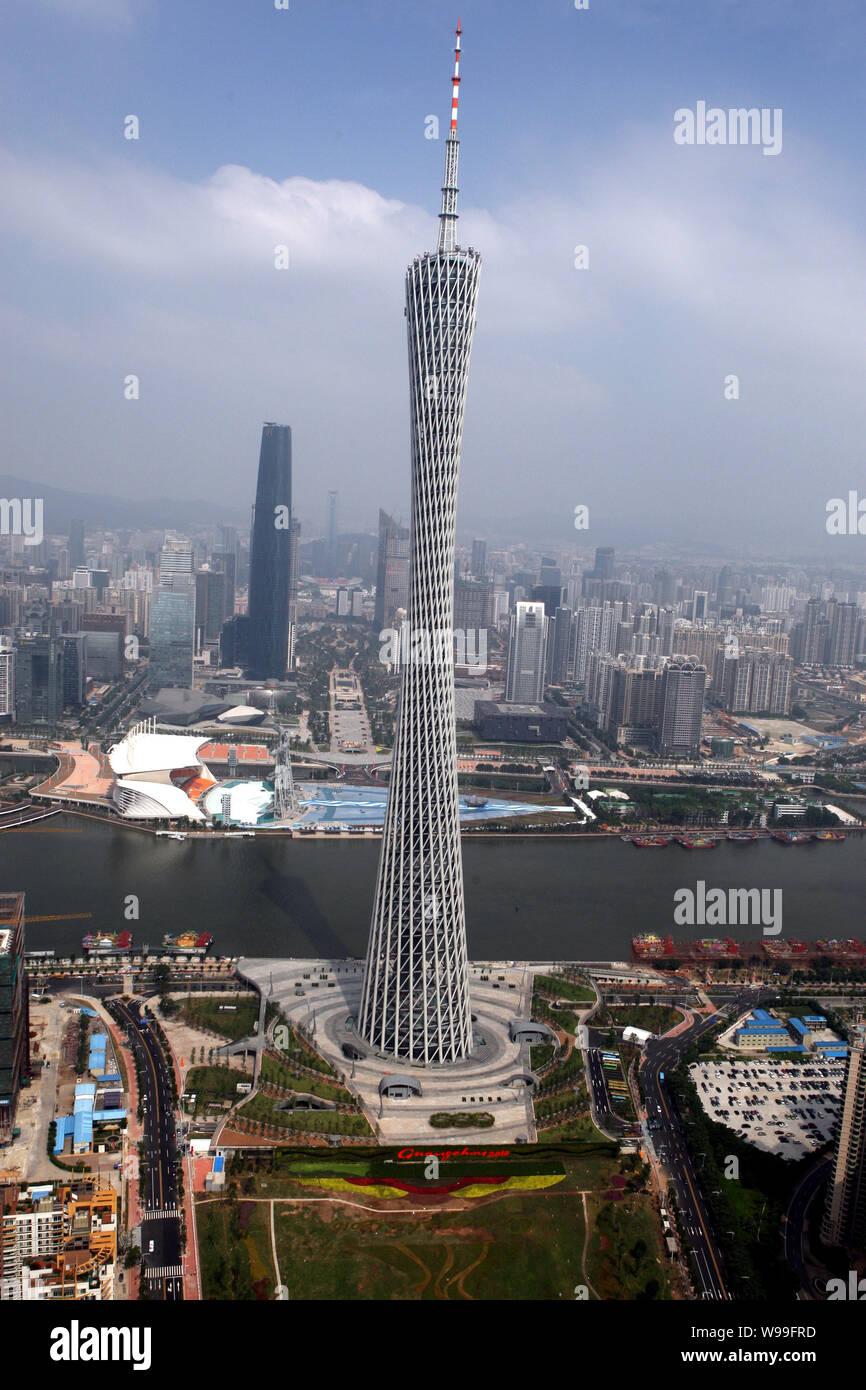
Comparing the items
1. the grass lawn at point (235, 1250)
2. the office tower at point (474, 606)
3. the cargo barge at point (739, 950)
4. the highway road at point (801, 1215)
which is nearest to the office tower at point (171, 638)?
the office tower at point (474, 606)

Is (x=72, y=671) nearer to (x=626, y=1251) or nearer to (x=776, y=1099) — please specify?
(x=776, y=1099)

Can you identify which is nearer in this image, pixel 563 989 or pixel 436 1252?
pixel 436 1252

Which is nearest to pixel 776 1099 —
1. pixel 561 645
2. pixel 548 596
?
pixel 561 645

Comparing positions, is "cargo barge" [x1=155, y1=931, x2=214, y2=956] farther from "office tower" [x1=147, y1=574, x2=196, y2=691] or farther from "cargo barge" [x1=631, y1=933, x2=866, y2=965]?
"office tower" [x1=147, y1=574, x2=196, y2=691]

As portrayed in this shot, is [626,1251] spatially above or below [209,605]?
below

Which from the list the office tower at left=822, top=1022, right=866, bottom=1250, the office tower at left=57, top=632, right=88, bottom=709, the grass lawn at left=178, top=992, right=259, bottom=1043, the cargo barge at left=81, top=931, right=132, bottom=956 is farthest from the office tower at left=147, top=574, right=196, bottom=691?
the office tower at left=822, top=1022, right=866, bottom=1250
